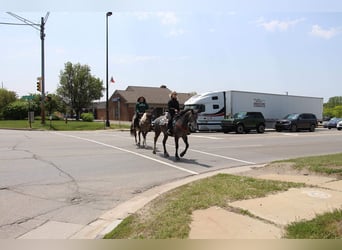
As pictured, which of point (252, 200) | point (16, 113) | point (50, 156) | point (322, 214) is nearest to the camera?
point (322, 214)

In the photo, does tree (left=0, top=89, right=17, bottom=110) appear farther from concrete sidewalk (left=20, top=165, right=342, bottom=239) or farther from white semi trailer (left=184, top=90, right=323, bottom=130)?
concrete sidewalk (left=20, top=165, right=342, bottom=239)

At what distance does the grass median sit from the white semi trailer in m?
21.5

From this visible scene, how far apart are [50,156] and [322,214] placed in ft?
33.4

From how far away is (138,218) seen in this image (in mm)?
5383

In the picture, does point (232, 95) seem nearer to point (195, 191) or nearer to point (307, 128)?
point (307, 128)

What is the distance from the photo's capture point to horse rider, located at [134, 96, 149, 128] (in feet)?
54.9

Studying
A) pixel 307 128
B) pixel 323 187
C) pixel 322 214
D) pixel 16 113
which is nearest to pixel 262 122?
pixel 307 128

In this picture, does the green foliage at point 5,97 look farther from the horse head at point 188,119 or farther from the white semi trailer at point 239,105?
the horse head at point 188,119

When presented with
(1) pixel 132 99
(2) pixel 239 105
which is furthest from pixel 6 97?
(2) pixel 239 105

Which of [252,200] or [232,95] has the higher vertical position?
[232,95]

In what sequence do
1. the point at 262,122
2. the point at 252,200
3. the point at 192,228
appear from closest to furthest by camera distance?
the point at 192,228, the point at 252,200, the point at 262,122

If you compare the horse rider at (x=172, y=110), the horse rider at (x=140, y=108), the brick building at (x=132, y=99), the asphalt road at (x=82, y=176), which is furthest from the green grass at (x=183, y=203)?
the brick building at (x=132, y=99)

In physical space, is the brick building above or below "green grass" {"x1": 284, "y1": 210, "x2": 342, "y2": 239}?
above

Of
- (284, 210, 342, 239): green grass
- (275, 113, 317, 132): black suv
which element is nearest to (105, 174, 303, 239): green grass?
(284, 210, 342, 239): green grass
